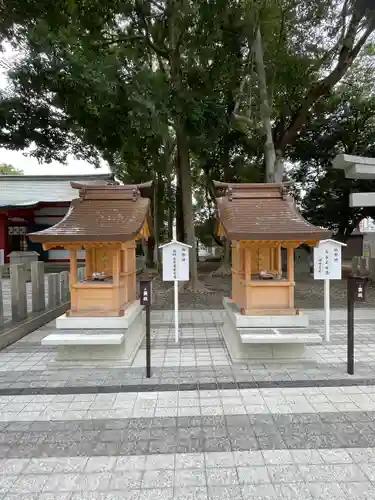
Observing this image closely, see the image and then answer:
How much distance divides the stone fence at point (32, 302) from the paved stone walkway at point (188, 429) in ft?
4.60

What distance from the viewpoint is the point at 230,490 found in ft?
9.00

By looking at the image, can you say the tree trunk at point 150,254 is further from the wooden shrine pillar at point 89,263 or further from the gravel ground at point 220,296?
the wooden shrine pillar at point 89,263

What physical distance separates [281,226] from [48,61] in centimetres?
657

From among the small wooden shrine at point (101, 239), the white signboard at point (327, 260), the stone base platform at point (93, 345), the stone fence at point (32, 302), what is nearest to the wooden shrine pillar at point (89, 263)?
the small wooden shrine at point (101, 239)

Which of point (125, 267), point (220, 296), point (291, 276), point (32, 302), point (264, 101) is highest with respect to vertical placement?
point (264, 101)

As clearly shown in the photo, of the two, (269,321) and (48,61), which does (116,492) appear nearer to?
(269,321)

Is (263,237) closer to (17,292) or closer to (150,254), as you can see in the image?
(17,292)

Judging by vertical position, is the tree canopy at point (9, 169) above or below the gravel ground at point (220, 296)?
above

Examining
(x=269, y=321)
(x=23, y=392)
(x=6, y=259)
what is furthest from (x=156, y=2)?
(x=6, y=259)

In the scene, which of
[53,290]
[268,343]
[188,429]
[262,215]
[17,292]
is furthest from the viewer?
[53,290]

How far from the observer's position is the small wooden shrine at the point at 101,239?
221 inches

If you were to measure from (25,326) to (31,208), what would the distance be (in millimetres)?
14058

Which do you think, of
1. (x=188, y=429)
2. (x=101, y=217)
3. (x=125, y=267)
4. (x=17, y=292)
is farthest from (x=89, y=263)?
(x=188, y=429)

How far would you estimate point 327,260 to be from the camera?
21.6ft
